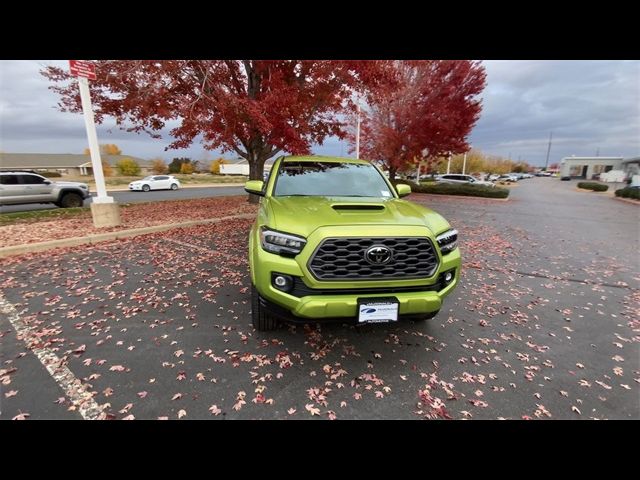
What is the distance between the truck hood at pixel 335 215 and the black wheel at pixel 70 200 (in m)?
13.4

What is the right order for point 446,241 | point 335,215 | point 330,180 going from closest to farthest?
point 335,215 < point 446,241 < point 330,180

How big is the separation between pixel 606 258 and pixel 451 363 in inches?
257

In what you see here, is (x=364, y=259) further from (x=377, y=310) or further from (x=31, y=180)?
(x=31, y=180)

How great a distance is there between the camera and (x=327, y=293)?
2516 millimetres

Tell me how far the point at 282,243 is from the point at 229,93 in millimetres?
7613

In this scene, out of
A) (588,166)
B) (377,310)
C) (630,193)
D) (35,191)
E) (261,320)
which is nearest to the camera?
(377,310)

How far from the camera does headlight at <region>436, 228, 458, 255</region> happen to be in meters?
2.81

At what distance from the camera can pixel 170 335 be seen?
3260 millimetres

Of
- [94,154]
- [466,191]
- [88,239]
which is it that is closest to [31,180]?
[94,154]

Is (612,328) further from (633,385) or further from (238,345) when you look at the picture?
(238,345)

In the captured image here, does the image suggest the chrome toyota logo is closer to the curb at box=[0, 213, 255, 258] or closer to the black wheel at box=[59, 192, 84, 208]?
the curb at box=[0, 213, 255, 258]

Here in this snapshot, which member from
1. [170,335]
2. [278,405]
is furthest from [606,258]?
[170,335]

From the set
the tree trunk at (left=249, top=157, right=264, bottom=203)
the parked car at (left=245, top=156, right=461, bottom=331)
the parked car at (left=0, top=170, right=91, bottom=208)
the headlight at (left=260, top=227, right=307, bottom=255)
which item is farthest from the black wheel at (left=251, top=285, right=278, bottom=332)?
the parked car at (left=0, top=170, right=91, bottom=208)

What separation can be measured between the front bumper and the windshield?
1.25 metres
